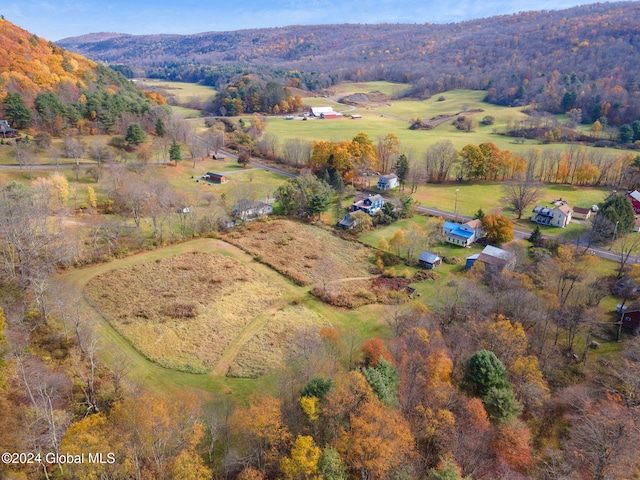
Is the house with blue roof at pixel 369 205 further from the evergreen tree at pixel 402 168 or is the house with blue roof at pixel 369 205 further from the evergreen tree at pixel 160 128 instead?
the evergreen tree at pixel 160 128

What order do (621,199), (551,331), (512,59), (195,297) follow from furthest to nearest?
(512,59), (621,199), (195,297), (551,331)

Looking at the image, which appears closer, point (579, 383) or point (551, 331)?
point (579, 383)

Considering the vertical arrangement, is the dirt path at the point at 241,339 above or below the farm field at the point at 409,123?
below

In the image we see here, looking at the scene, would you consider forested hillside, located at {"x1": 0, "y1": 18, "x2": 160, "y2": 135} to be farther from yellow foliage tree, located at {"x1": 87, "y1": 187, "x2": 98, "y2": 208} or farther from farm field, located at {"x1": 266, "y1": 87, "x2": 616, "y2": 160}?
farm field, located at {"x1": 266, "y1": 87, "x2": 616, "y2": 160}

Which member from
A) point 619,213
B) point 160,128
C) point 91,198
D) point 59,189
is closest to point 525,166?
point 619,213

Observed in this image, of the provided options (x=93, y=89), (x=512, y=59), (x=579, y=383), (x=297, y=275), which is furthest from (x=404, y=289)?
(x=512, y=59)

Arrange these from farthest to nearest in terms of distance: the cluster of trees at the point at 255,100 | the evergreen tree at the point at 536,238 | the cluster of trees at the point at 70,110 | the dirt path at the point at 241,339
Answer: the cluster of trees at the point at 255,100, the cluster of trees at the point at 70,110, the evergreen tree at the point at 536,238, the dirt path at the point at 241,339

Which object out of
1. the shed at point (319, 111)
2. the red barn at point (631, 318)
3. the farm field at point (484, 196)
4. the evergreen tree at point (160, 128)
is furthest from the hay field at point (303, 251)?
the shed at point (319, 111)

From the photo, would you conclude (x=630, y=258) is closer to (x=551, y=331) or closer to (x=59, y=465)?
(x=551, y=331)
